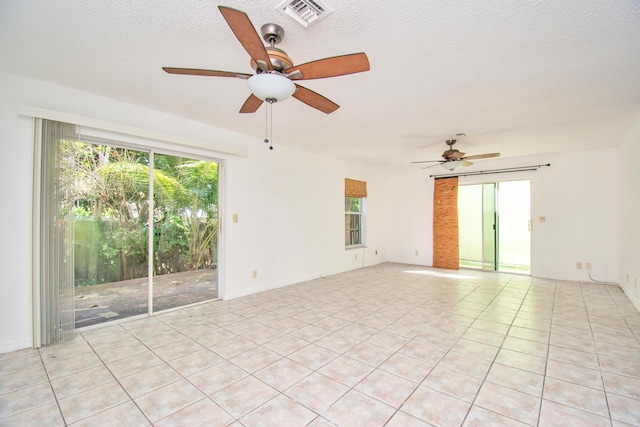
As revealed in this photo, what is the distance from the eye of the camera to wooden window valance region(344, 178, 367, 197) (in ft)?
20.5

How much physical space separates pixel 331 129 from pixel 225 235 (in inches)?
82.3

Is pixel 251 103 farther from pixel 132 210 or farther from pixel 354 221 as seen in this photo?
pixel 354 221

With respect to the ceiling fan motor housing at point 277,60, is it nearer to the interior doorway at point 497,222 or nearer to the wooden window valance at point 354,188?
the wooden window valance at point 354,188

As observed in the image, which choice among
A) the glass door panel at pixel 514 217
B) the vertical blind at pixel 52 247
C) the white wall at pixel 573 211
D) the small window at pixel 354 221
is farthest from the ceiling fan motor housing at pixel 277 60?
the glass door panel at pixel 514 217

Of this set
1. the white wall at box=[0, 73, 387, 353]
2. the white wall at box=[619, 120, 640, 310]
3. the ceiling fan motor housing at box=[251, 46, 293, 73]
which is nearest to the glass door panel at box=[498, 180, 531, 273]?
the white wall at box=[619, 120, 640, 310]

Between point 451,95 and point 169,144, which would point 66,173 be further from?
point 451,95

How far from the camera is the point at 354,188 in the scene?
21.0 feet

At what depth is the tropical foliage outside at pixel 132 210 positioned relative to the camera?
9.49 ft

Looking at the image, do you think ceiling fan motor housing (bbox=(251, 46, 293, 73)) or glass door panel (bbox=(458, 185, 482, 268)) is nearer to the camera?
→ ceiling fan motor housing (bbox=(251, 46, 293, 73))

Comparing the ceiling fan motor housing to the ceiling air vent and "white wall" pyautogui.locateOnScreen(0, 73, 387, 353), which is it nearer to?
the ceiling air vent

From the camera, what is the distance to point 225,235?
3.98m

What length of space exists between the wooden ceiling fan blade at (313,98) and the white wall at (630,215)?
4133 mm

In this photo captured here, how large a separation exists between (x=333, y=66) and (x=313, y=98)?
1.52 ft

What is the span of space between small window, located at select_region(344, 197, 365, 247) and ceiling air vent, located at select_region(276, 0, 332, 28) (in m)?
4.73
